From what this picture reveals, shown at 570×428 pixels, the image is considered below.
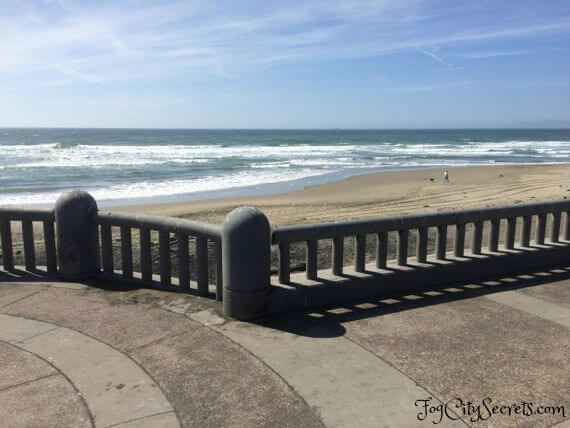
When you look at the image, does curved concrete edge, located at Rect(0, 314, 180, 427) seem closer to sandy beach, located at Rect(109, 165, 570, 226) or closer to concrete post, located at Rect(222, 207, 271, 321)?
concrete post, located at Rect(222, 207, 271, 321)

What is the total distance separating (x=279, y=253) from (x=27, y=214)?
2972mm

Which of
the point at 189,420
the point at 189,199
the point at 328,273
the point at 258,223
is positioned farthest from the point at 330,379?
the point at 189,199

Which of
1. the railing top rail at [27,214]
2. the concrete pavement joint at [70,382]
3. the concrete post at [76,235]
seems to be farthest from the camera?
the railing top rail at [27,214]

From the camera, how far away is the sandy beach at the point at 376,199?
607 inches

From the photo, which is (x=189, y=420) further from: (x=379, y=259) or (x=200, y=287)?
(x=379, y=259)

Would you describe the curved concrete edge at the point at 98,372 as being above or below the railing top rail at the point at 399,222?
below

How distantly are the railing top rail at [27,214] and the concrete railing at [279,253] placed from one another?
0.01 m

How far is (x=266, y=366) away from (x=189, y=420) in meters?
0.75

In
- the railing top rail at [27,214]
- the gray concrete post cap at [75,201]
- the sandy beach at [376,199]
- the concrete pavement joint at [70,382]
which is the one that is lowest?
the sandy beach at [376,199]

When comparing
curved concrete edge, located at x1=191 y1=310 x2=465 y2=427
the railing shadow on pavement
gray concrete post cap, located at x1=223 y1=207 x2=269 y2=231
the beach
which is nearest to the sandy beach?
the beach

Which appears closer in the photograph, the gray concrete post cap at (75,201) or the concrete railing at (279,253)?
the concrete railing at (279,253)

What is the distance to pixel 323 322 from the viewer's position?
434 cm

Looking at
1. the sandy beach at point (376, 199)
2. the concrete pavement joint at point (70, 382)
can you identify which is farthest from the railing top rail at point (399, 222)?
the sandy beach at point (376, 199)

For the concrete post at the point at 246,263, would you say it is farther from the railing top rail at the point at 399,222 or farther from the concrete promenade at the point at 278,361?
the railing top rail at the point at 399,222
